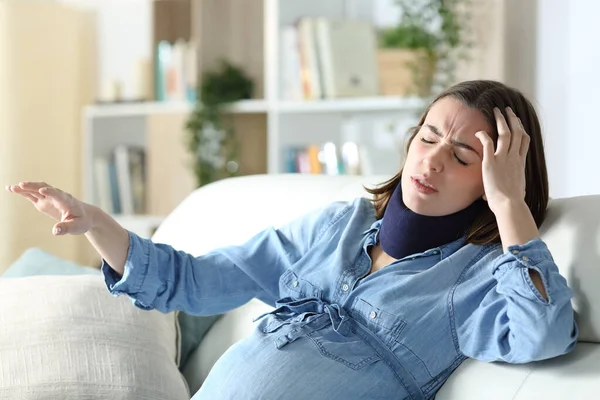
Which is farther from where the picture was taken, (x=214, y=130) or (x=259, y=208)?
(x=214, y=130)

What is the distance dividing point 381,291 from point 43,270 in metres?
0.98

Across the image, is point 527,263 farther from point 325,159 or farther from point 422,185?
point 325,159

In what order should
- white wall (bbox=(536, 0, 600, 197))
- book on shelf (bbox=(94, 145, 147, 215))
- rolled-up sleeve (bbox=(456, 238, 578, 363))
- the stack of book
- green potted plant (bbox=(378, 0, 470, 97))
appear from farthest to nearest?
book on shelf (bbox=(94, 145, 147, 215))
the stack of book
green potted plant (bbox=(378, 0, 470, 97))
white wall (bbox=(536, 0, 600, 197))
rolled-up sleeve (bbox=(456, 238, 578, 363))

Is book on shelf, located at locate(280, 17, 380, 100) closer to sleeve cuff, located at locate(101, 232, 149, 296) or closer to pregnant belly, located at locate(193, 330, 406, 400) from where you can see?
sleeve cuff, located at locate(101, 232, 149, 296)

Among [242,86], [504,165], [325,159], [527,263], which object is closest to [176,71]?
[242,86]

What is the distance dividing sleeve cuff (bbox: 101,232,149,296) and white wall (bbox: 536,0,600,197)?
4.68 feet

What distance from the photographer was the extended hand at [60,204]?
1492mm

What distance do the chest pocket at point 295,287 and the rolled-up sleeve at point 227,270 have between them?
47 millimetres

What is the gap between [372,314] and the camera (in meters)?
1.51

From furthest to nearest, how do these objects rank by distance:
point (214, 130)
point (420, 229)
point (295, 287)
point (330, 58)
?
point (214, 130) < point (330, 58) < point (295, 287) < point (420, 229)

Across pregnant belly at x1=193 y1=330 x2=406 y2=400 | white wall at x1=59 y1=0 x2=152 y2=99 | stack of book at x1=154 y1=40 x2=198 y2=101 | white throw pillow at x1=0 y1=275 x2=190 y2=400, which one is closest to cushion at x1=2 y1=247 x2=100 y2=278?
white throw pillow at x1=0 y1=275 x2=190 y2=400

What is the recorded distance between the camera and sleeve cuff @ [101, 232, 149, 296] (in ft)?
5.22

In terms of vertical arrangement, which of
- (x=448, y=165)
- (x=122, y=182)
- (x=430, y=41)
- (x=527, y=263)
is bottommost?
(x=122, y=182)

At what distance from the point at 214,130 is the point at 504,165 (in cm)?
234
